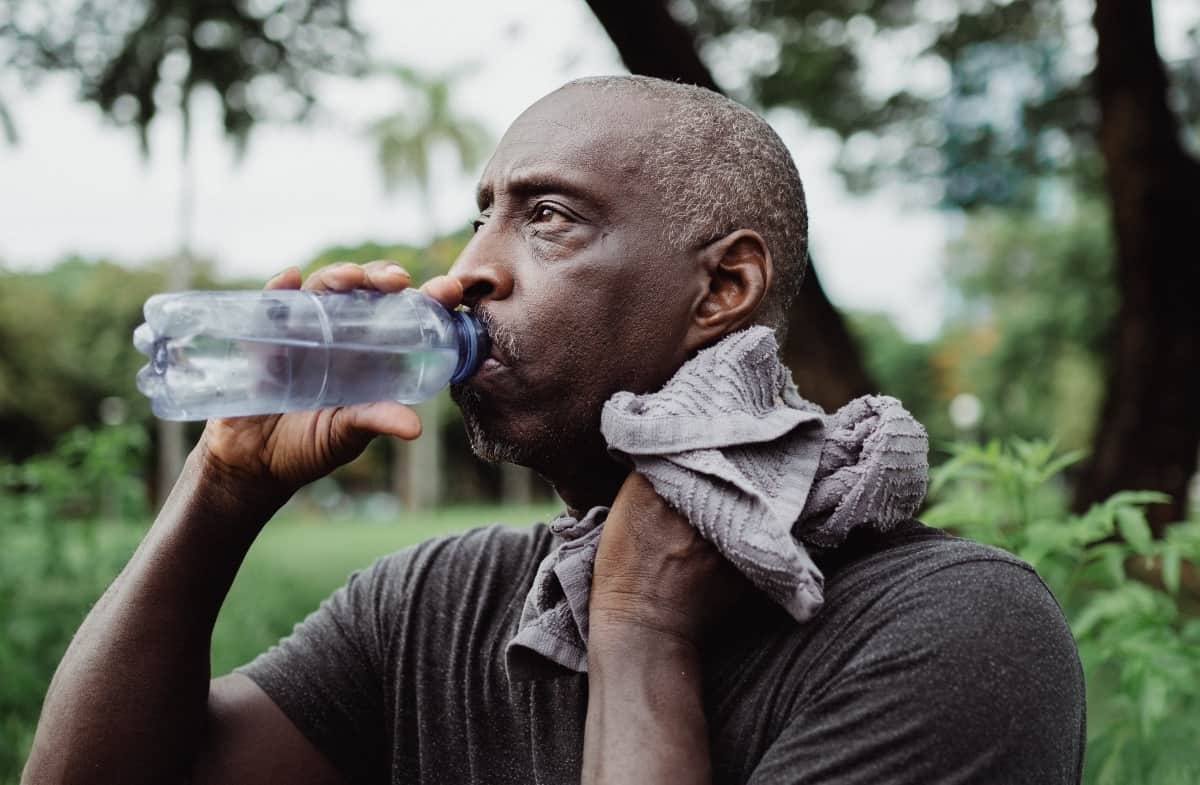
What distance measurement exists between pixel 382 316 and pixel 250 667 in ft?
2.77

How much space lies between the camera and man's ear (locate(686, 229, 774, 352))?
81.5 inches

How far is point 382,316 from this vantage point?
1982 mm

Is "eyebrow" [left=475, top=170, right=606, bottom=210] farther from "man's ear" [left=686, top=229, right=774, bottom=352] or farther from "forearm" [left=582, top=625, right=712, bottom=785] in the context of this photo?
"forearm" [left=582, top=625, right=712, bottom=785]

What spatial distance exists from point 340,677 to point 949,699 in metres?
1.27

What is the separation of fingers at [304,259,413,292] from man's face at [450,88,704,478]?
172 millimetres

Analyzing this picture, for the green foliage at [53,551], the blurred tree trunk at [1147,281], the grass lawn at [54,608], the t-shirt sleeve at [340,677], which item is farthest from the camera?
the blurred tree trunk at [1147,281]

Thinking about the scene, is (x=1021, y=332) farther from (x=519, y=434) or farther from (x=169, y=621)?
(x=169, y=621)

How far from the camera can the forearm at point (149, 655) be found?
80.0 inches

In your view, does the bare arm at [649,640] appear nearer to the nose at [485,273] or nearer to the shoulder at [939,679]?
the shoulder at [939,679]

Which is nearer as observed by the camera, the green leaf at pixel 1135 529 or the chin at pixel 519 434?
the chin at pixel 519 434

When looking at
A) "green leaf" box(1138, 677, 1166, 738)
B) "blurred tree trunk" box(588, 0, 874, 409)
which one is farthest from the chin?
"blurred tree trunk" box(588, 0, 874, 409)

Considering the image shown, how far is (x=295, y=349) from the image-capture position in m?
1.94

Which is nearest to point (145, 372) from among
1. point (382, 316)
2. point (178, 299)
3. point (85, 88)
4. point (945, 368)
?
point (178, 299)

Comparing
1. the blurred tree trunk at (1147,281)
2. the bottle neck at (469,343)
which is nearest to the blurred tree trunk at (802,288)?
the bottle neck at (469,343)
